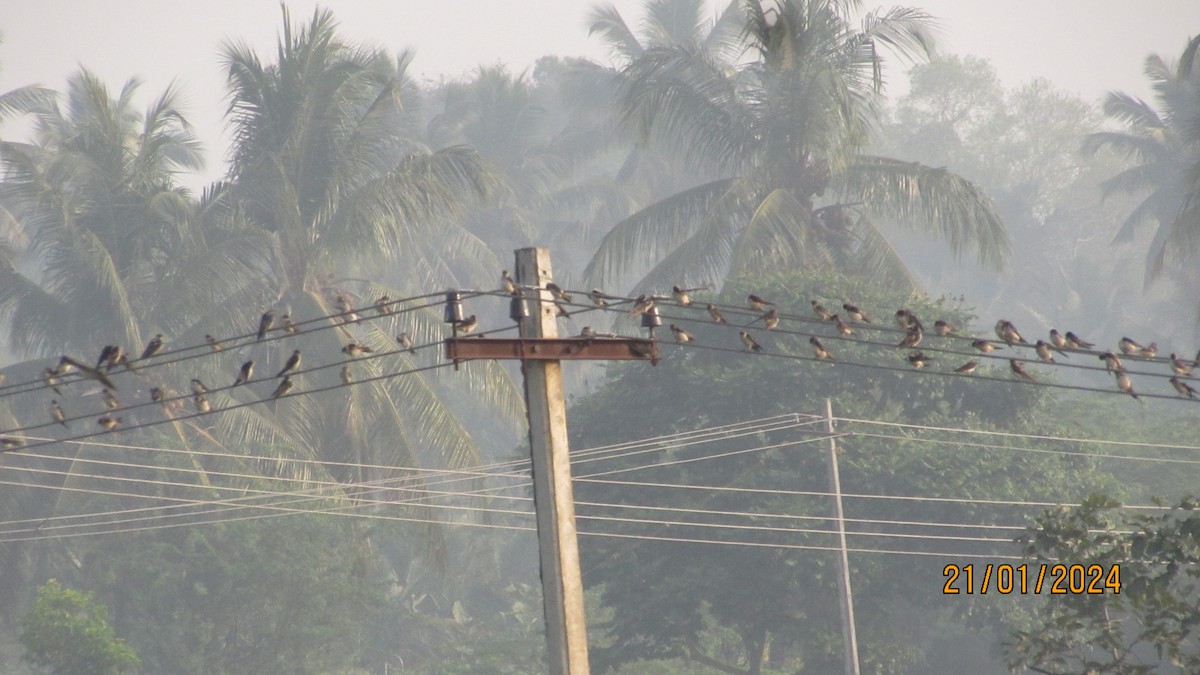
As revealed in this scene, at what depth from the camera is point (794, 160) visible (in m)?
31.7

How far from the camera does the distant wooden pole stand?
10.6 metres

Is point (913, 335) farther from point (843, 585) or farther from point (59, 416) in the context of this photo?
point (59, 416)

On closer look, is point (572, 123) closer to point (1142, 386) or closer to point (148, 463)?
point (1142, 386)

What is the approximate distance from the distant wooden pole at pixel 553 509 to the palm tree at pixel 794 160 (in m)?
18.5

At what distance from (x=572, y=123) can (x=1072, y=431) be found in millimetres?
29923

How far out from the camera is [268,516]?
28.9 meters

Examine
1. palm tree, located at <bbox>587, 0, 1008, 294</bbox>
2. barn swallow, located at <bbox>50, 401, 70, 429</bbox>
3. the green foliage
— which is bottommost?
the green foliage

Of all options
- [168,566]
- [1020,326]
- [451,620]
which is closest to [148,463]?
[168,566]

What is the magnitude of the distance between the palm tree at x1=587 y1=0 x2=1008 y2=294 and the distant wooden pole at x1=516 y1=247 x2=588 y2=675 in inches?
728

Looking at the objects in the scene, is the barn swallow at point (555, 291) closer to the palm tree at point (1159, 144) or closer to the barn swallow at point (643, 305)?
the barn swallow at point (643, 305)

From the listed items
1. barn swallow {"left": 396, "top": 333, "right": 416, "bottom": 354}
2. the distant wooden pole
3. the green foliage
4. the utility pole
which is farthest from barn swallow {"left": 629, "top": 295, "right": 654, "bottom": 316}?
the utility pole

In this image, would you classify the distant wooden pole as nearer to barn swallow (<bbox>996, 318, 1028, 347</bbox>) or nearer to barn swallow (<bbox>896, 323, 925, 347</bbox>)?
barn swallow (<bbox>896, 323, 925, 347</bbox>)

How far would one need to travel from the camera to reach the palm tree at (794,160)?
1185 inches

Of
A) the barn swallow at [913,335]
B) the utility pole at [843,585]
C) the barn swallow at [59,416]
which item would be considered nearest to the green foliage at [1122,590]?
the barn swallow at [913,335]
